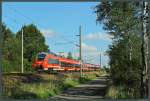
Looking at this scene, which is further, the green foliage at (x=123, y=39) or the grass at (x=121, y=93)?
the green foliage at (x=123, y=39)

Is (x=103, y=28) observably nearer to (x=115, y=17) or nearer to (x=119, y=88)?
(x=115, y=17)

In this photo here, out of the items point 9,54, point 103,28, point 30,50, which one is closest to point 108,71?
point 103,28

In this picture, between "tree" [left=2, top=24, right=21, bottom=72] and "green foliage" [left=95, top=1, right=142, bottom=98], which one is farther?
"tree" [left=2, top=24, right=21, bottom=72]

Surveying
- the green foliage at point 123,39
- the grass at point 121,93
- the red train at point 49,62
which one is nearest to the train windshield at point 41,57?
the red train at point 49,62

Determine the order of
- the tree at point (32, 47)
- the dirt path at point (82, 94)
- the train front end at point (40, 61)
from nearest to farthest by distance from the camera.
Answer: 1. the dirt path at point (82, 94)
2. the train front end at point (40, 61)
3. the tree at point (32, 47)

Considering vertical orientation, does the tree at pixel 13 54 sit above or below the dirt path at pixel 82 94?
above

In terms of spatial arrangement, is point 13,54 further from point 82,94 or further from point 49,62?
point 82,94

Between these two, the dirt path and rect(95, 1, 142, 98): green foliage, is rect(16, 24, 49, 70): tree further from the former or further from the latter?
the dirt path

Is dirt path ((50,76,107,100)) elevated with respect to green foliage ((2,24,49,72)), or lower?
lower

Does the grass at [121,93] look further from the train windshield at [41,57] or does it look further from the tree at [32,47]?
the tree at [32,47]

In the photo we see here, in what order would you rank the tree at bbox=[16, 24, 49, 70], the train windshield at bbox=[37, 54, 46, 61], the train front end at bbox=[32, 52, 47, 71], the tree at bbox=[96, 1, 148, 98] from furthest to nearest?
the tree at bbox=[16, 24, 49, 70]
the train windshield at bbox=[37, 54, 46, 61]
the train front end at bbox=[32, 52, 47, 71]
the tree at bbox=[96, 1, 148, 98]

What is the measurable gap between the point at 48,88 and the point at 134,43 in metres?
7.66

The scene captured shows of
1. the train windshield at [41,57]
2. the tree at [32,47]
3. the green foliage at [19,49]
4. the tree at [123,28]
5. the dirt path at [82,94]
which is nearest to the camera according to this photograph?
the tree at [123,28]

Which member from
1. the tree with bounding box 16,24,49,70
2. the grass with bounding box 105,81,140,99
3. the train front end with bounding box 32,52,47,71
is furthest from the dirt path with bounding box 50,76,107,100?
the tree with bounding box 16,24,49,70
